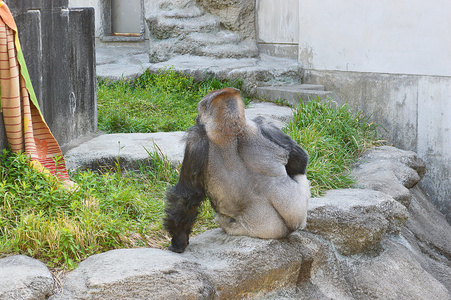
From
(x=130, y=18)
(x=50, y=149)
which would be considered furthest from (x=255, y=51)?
(x=50, y=149)

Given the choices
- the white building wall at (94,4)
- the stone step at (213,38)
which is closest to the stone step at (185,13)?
the stone step at (213,38)

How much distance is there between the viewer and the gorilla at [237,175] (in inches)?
118

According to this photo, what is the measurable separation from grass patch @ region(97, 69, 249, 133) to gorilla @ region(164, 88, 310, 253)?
2849 millimetres

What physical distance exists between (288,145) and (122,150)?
2058 mm

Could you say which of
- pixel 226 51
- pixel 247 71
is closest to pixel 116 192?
pixel 247 71

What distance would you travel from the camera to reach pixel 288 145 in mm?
3205

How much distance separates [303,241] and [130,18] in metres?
7.75

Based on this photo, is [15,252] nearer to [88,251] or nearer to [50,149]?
[88,251]

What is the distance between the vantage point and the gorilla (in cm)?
300

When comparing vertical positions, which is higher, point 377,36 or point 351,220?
point 377,36

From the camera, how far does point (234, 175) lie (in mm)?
3078

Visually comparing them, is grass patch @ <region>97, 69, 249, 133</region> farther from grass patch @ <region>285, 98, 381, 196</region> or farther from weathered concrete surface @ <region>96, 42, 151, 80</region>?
grass patch @ <region>285, 98, 381, 196</region>

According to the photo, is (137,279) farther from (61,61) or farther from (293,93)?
(293,93)

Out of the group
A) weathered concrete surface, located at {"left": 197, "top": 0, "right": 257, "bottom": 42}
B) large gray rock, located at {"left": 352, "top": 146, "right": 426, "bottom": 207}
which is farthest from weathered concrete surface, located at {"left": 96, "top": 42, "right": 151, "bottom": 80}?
large gray rock, located at {"left": 352, "top": 146, "right": 426, "bottom": 207}
